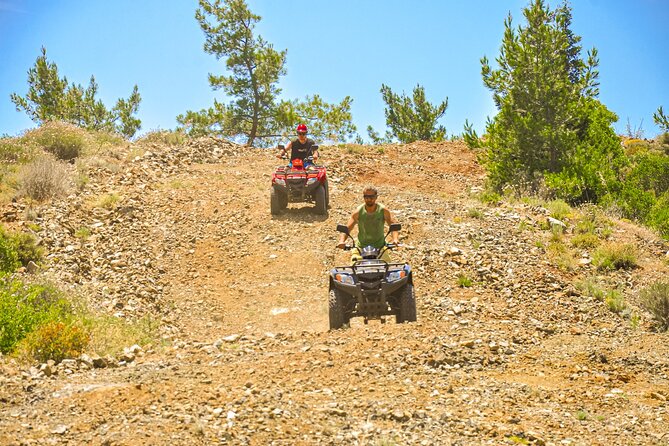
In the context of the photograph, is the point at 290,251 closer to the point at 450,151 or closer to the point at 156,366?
the point at 156,366

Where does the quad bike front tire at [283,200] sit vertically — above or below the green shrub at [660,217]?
above

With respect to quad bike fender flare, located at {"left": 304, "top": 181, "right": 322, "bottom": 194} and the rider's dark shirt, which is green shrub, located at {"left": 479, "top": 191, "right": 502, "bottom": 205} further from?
the rider's dark shirt

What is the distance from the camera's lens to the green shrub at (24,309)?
10.0 m

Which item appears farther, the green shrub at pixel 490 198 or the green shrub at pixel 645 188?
the green shrub at pixel 645 188

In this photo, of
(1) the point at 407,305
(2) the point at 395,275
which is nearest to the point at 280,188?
(1) the point at 407,305

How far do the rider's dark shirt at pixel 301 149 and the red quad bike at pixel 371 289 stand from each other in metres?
7.10

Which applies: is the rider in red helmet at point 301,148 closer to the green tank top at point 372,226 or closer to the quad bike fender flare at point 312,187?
the quad bike fender flare at point 312,187

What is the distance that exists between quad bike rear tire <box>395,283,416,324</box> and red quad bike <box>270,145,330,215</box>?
7.26m

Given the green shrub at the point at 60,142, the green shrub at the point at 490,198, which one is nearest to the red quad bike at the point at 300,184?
the green shrub at the point at 490,198

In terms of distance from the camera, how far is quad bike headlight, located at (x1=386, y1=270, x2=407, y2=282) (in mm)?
9461

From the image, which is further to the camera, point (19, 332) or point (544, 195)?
point (544, 195)

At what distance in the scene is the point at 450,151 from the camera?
91.4ft

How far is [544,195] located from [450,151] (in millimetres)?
7773

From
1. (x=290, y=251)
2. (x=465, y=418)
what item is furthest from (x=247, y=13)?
(x=465, y=418)
